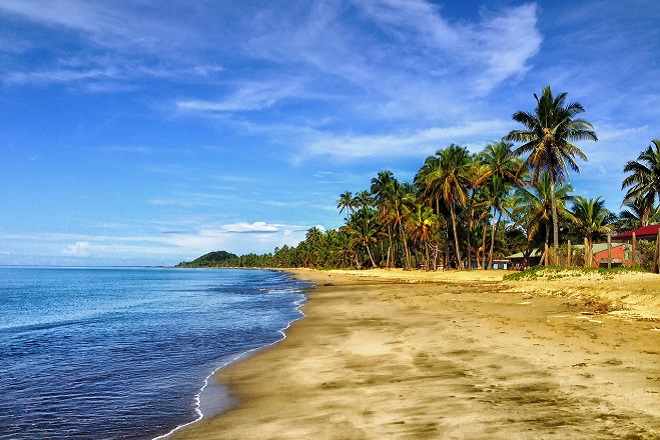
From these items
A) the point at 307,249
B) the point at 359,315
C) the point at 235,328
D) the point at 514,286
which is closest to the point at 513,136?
the point at 514,286

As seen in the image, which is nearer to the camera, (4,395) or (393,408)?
(393,408)

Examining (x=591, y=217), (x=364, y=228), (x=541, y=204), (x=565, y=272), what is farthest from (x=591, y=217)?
(x=364, y=228)

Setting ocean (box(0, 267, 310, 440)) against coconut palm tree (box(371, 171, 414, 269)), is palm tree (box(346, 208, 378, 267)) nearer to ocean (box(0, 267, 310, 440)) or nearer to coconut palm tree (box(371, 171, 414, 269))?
coconut palm tree (box(371, 171, 414, 269))

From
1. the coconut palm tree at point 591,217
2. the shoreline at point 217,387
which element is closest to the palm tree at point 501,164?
the coconut palm tree at point 591,217

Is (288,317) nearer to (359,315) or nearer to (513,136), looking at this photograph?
(359,315)

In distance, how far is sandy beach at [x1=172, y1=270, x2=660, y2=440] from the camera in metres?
5.85

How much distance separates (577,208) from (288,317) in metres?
46.9

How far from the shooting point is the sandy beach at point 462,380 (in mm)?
5848

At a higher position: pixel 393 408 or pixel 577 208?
pixel 577 208

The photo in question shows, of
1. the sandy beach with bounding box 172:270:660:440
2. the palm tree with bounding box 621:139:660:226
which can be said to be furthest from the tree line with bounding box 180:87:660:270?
the sandy beach with bounding box 172:270:660:440

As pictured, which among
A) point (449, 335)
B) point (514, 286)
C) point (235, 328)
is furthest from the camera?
point (514, 286)

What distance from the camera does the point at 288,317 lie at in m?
22.8

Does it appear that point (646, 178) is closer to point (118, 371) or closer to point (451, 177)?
point (451, 177)

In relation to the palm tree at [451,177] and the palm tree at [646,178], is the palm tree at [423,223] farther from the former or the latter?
the palm tree at [646,178]
